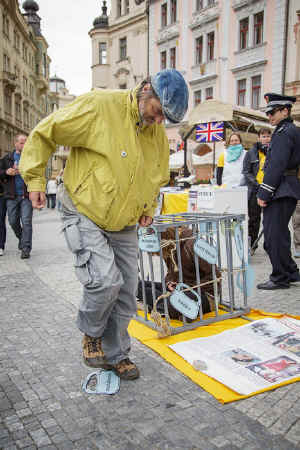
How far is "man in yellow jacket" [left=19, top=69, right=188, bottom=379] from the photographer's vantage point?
224 cm

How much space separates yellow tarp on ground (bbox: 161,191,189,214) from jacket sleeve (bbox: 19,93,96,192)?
353 cm

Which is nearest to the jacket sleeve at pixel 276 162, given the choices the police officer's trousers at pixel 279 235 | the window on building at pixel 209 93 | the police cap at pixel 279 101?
the police officer's trousers at pixel 279 235

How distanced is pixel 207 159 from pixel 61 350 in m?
12.4

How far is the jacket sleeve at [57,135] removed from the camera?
2.23 m

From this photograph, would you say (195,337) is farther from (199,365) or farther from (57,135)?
(57,135)

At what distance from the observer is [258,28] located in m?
22.4

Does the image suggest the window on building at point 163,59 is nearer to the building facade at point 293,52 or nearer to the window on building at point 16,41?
the building facade at point 293,52

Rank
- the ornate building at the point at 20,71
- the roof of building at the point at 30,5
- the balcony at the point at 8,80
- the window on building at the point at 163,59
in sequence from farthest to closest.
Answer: the roof of building at the point at 30,5 → the ornate building at the point at 20,71 → the balcony at the point at 8,80 → the window on building at the point at 163,59

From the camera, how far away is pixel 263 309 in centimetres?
389

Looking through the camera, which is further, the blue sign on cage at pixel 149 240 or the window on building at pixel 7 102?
the window on building at pixel 7 102

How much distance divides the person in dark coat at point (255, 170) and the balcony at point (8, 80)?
33868 millimetres

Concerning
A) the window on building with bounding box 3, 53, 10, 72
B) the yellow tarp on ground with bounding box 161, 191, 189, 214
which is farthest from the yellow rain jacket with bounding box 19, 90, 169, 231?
the window on building with bounding box 3, 53, 10, 72

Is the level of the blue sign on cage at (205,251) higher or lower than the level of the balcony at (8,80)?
lower

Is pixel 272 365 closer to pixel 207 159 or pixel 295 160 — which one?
pixel 295 160
